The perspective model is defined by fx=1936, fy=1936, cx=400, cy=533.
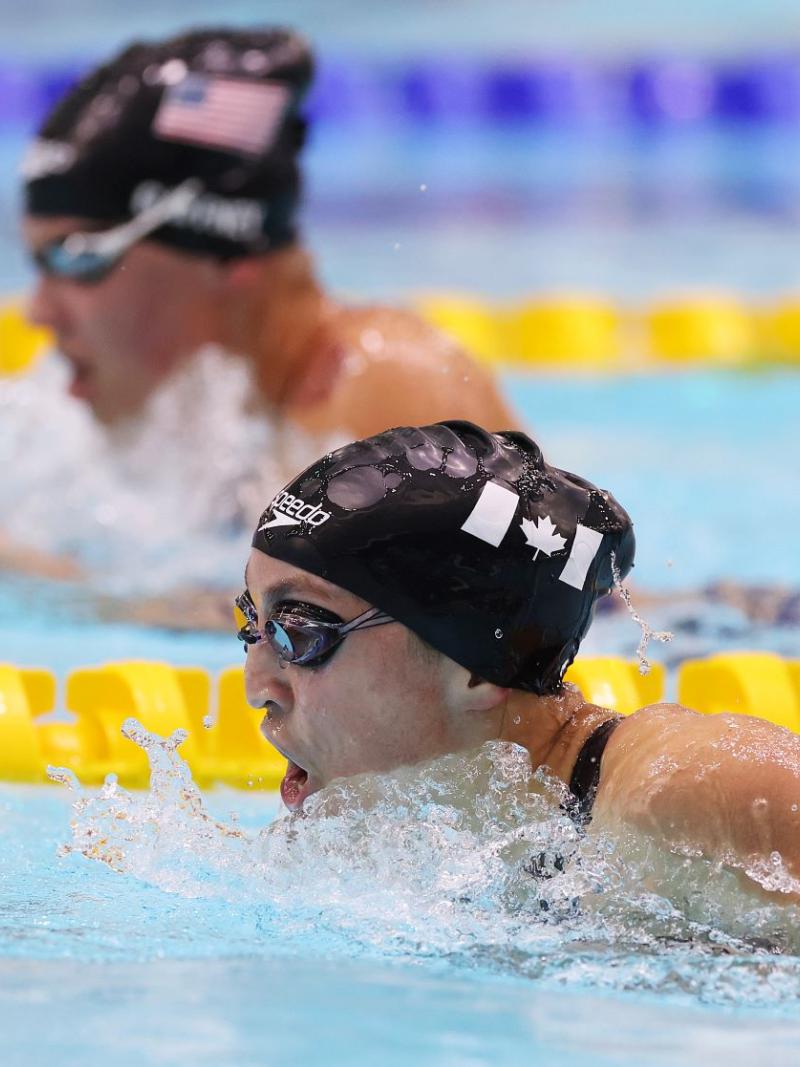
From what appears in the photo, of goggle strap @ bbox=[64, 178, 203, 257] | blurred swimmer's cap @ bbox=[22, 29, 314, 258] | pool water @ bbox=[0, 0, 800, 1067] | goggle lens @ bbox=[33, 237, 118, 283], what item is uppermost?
blurred swimmer's cap @ bbox=[22, 29, 314, 258]

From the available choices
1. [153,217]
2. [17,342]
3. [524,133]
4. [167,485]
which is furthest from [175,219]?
[524,133]

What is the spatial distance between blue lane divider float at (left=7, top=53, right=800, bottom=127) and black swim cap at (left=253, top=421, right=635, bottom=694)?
11.0 meters

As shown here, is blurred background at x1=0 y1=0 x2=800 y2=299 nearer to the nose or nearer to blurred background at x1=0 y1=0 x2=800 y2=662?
blurred background at x1=0 y1=0 x2=800 y2=662

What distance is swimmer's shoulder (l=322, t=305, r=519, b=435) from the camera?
3.95 meters

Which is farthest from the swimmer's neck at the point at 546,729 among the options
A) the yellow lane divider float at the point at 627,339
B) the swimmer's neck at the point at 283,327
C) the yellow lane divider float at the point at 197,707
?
the yellow lane divider float at the point at 627,339

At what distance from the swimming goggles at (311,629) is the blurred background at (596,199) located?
1975 millimetres

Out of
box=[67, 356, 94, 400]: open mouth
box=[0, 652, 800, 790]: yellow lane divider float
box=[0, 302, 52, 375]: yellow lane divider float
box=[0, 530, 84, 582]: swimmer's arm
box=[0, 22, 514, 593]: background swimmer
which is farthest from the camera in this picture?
box=[0, 302, 52, 375]: yellow lane divider float

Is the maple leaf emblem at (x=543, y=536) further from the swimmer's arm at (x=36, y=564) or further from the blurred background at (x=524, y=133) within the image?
the blurred background at (x=524, y=133)

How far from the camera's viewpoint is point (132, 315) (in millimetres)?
4438

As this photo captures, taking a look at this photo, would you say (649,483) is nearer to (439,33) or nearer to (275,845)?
(275,845)

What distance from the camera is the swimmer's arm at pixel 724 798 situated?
2104 millimetres

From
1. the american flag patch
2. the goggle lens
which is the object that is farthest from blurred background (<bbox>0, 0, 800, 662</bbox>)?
the american flag patch

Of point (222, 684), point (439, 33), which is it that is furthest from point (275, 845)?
point (439, 33)

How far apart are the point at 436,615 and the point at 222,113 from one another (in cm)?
241
